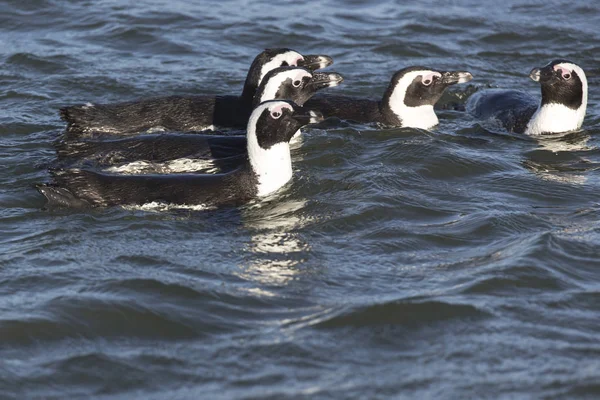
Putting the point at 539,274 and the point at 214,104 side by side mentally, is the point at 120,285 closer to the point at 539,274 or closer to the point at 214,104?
the point at 539,274

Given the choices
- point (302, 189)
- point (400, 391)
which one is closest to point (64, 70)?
point (302, 189)

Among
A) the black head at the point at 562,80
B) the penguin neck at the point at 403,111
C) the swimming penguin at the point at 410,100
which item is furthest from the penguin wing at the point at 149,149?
the black head at the point at 562,80

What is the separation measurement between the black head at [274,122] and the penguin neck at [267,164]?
0.10ft

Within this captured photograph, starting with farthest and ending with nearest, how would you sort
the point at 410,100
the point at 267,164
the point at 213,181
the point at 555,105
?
the point at 410,100, the point at 555,105, the point at 267,164, the point at 213,181

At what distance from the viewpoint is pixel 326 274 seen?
7512 millimetres

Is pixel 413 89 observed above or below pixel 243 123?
above

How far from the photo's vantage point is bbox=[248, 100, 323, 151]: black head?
9195 millimetres

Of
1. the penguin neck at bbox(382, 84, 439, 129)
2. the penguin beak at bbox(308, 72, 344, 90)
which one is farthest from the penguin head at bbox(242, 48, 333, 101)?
the penguin neck at bbox(382, 84, 439, 129)

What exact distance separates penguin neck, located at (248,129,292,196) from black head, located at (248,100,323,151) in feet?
0.10

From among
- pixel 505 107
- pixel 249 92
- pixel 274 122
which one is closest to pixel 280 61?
pixel 249 92

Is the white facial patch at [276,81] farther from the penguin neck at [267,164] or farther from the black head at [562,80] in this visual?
the black head at [562,80]

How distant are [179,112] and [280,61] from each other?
119 centimetres

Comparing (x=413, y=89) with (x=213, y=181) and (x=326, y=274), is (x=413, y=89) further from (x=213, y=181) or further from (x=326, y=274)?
(x=326, y=274)

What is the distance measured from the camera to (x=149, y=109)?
11047 mm
